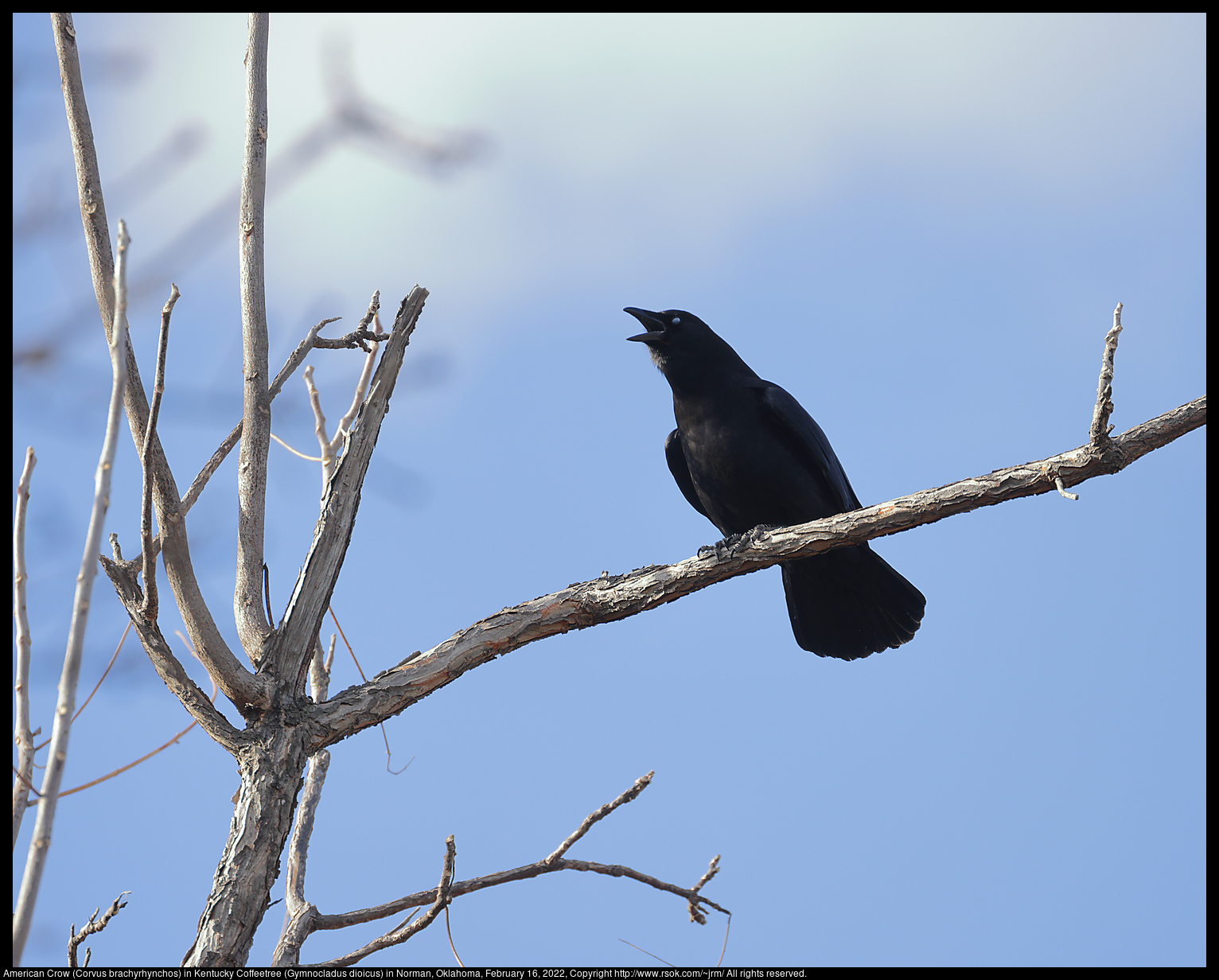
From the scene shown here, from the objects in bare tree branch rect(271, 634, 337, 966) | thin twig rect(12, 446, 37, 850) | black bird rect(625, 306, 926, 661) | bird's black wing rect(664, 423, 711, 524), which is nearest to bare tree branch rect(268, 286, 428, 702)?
bare tree branch rect(271, 634, 337, 966)

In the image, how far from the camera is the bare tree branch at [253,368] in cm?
373

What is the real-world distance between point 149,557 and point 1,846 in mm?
901

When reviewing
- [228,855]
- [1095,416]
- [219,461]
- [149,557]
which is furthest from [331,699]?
[1095,416]

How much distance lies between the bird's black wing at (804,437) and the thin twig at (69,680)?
13.7ft

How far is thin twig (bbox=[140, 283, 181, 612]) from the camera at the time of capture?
265 centimetres

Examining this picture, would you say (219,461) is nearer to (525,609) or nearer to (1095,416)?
(525,609)

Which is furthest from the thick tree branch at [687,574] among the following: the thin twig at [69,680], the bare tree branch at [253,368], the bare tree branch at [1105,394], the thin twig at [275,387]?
the thin twig at [69,680]

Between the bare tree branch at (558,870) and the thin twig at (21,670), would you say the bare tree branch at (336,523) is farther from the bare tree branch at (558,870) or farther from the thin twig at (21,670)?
the thin twig at (21,670)

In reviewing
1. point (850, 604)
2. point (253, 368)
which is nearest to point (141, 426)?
point (253, 368)

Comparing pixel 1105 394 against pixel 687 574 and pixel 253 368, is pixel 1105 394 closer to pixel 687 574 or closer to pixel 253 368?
pixel 687 574

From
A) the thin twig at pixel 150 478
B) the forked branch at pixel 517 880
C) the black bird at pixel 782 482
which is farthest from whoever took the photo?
the black bird at pixel 782 482

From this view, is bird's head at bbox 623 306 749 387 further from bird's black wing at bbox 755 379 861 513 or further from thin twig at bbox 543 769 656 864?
thin twig at bbox 543 769 656 864

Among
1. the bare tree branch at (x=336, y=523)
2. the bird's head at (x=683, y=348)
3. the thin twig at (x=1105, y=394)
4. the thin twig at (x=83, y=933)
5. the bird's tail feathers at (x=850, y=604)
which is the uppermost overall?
the bird's head at (x=683, y=348)
